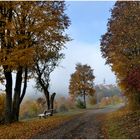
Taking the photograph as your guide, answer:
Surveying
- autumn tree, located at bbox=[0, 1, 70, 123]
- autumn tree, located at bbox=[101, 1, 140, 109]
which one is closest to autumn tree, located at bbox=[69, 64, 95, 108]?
autumn tree, located at bbox=[101, 1, 140, 109]

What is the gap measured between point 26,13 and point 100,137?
15.8 meters

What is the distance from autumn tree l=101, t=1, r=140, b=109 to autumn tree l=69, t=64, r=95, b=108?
40.0m

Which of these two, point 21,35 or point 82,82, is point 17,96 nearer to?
point 21,35

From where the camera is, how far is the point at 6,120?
36125 millimetres

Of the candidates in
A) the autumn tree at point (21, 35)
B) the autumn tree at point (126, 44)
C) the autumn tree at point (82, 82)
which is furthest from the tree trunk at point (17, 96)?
the autumn tree at point (82, 82)

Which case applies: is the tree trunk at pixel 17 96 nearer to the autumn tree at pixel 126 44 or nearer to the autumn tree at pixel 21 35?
the autumn tree at pixel 21 35

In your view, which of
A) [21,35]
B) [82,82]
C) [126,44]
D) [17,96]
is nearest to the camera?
[21,35]

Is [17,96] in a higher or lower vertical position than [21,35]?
lower

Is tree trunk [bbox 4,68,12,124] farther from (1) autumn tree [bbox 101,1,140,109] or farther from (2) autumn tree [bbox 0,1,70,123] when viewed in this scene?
(1) autumn tree [bbox 101,1,140,109]

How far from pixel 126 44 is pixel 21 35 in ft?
47.0

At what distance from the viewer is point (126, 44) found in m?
43.8

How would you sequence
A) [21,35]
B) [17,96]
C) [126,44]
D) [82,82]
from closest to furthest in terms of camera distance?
[21,35] < [17,96] < [126,44] < [82,82]

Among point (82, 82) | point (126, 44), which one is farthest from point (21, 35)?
point (82, 82)

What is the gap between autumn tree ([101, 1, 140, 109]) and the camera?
40200mm
